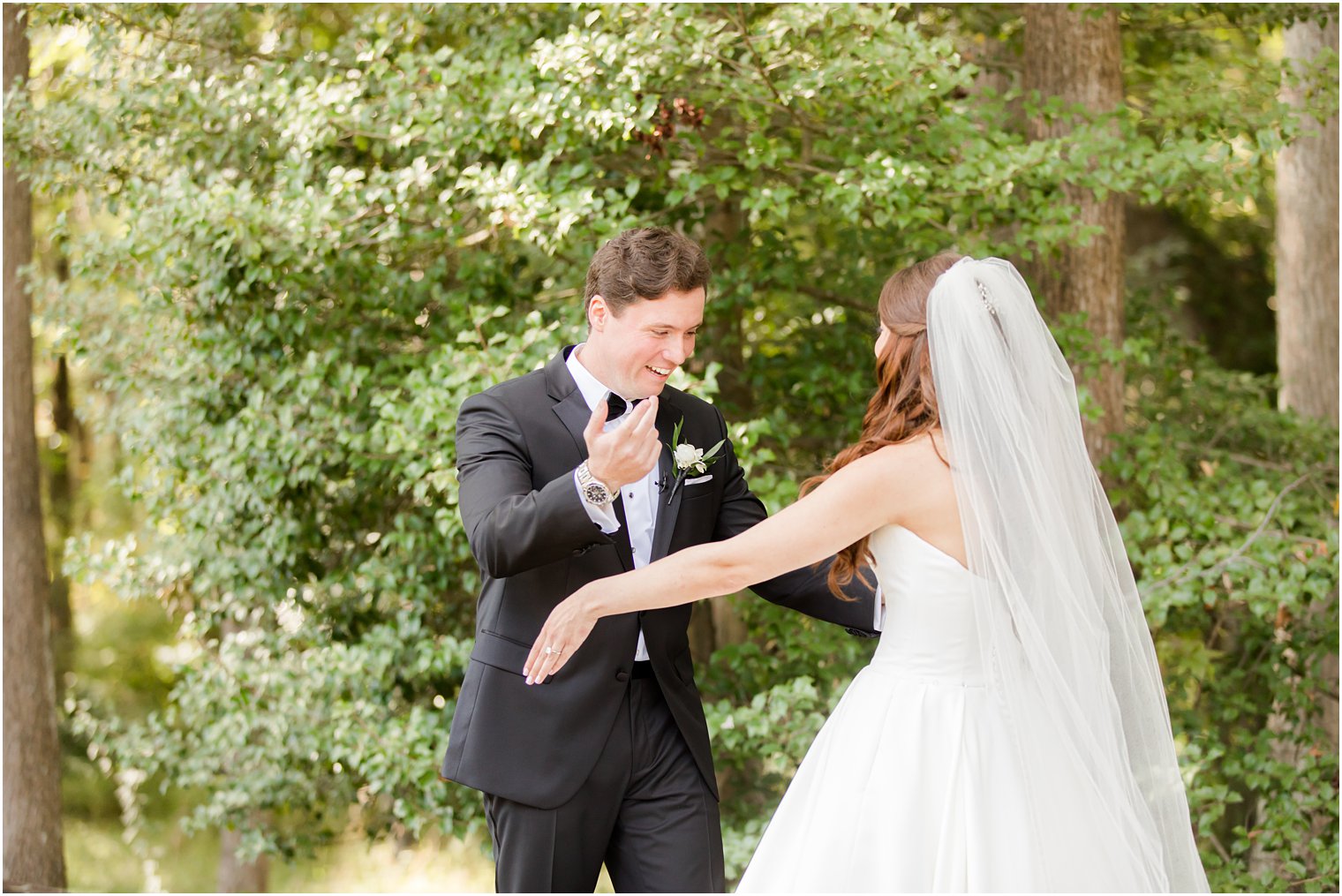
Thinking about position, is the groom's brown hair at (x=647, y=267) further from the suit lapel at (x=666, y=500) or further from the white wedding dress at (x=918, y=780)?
the white wedding dress at (x=918, y=780)

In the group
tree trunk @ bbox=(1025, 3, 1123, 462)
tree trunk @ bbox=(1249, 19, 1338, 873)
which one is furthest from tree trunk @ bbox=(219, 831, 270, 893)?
tree trunk @ bbox=(1249, 19, 1338, 873)

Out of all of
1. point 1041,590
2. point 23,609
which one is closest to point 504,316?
point 23,609

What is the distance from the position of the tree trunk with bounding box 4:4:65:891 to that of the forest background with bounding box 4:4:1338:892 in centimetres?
2

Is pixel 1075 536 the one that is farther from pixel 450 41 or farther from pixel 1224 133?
pixel 450 41

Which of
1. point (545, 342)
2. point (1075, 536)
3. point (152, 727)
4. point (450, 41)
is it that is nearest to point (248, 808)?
point (152, 727)

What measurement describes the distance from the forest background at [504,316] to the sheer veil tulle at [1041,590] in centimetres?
190

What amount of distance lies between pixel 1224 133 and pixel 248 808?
5590 millimetres

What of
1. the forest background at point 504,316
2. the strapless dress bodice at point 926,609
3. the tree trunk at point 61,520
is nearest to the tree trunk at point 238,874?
the forest background at point 504,316

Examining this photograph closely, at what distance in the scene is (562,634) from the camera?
8.35ft

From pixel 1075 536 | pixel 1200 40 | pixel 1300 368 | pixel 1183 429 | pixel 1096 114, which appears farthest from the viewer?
pixel 1300 368

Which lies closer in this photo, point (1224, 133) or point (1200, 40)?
point (1224, 133)

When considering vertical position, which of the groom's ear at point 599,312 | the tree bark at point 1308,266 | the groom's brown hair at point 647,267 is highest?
the tree bark at point 1308,266

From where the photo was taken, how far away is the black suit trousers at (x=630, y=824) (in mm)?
2766

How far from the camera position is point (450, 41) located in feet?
19.9
